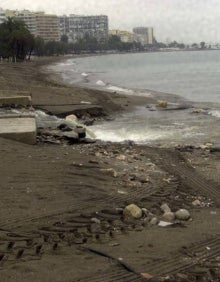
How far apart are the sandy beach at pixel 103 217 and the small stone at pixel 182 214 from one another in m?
0.07

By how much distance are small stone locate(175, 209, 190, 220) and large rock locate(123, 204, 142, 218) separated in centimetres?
56

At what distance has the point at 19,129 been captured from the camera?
1309 centimetres

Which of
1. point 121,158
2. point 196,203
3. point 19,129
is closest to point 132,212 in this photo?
point 196,203

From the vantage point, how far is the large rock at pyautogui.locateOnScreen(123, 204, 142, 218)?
288 inches

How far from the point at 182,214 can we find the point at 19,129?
22.0 feet

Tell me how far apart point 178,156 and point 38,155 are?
3.83 m

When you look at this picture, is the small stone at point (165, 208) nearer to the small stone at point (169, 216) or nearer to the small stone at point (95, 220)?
the small stone at point (169, 216)

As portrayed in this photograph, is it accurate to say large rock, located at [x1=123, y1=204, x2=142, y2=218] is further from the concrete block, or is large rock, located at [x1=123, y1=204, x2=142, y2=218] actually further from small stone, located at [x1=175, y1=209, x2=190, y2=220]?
the concrete block

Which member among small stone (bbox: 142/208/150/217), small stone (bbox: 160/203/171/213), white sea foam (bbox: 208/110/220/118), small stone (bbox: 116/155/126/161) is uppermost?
small stone (bbox: 142/208/150/217)

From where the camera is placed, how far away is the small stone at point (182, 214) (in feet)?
24.3

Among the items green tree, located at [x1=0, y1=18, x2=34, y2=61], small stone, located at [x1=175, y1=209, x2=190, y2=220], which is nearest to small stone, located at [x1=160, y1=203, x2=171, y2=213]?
small stone, located at [x1=175, y1=209, x2=190, y2=220]

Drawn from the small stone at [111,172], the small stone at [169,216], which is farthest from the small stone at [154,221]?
the small stone at [111,172]

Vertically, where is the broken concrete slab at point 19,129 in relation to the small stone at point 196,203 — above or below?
above

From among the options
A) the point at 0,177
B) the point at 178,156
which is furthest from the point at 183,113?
the point at 0,177
